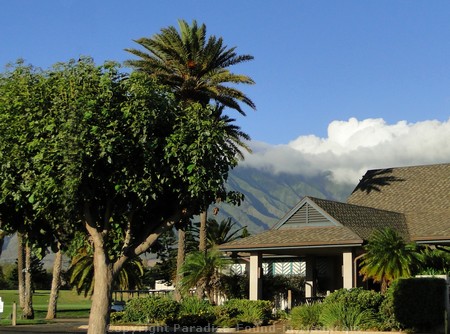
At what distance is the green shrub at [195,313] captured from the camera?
→ 107 feet

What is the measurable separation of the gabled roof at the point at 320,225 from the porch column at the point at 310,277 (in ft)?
12.8

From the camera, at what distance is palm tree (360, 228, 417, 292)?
3112cm

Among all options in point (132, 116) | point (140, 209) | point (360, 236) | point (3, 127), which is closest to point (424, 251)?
point (360, 236)

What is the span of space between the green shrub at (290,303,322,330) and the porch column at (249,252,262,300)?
678 centimetres

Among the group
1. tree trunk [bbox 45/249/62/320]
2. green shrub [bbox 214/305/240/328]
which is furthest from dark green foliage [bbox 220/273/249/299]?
tree trunk [bbox 45/249/62/320]

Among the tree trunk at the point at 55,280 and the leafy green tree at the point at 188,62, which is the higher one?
the leafy green tree at the point at 188,62

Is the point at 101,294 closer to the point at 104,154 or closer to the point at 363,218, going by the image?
the point at 104,154

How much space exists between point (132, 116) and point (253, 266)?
65.4 ft

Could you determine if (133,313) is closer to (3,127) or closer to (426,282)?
(426,282)

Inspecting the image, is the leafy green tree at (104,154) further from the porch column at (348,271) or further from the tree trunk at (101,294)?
the porch column at (348,271)

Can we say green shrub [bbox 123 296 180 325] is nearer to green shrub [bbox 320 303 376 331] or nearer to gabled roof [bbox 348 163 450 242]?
green shrub [bbox 320 303 376 331]

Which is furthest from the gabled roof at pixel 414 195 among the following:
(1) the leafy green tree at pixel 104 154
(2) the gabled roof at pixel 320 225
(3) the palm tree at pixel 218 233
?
(3) the palm tree at pixel 218 233

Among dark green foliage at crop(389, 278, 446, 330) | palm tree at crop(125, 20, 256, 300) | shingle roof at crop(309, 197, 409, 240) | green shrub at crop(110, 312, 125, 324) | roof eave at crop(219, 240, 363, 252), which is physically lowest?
green shrub at crop(110, 312, 125, 324)

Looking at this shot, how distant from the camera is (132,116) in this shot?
763 inches
